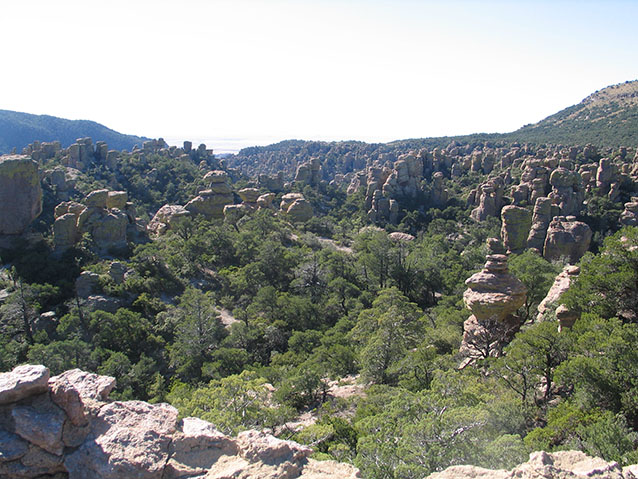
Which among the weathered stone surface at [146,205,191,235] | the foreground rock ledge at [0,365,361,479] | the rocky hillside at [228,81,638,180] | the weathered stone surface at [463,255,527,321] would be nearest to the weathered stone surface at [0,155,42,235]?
the weathered stone surface at [146,205,191,235]

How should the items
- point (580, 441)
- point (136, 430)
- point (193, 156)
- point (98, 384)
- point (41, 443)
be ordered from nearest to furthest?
1. point (41, 443)
2. point (136, 430)
3. point (98, 384)
4. point (580, 441)
5. point (193, 156)

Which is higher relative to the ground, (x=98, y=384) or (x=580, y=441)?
(x=98, y=384)

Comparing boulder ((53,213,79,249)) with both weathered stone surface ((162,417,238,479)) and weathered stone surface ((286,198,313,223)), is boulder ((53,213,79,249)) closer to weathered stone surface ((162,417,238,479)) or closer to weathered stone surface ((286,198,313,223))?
weathered stone surface ((286,198,313,223))

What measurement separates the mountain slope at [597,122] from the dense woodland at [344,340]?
60.8m

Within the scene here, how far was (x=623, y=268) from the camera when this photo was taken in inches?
531

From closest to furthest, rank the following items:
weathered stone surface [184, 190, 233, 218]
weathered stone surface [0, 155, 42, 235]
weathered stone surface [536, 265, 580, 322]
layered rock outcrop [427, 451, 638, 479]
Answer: layered rock outcrop [427, 451, 638, 479] → weathered stone surface [536, 265, 580, 322] → weathered stone surface [0, 155, 42, 235] → weathered stone surface [184, 190, 233, 218]

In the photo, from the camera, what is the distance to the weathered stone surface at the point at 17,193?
101 ft

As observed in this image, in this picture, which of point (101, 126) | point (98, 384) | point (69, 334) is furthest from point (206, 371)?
point (101, 126)

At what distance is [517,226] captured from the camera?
136ft

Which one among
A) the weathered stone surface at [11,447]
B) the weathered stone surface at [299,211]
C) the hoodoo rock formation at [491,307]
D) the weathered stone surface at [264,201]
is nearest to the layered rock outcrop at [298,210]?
the weathered stone surface at [299,211]

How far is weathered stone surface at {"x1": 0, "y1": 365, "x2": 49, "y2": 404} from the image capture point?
638 centimetres

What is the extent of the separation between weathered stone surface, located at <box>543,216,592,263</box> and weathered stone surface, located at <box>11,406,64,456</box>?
41.0 meters

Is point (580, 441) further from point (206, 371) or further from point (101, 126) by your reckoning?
point (101, 126)

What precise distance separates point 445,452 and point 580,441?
2.85 meters
